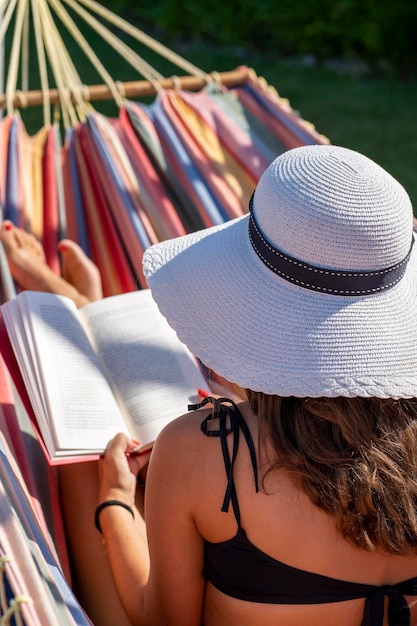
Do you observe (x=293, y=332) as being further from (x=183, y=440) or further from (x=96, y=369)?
(x=96, y=369)

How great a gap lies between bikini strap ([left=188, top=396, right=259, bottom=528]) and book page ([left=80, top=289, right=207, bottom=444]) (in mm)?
407

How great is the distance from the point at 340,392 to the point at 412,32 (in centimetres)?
438

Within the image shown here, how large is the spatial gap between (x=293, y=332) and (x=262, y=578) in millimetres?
321

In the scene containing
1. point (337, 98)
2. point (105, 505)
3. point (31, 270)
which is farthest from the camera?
point (337, 98)

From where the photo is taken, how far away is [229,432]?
107 cm

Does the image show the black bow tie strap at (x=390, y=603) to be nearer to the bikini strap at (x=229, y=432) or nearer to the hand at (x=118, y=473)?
the bikini strap at (x=229, y=432)

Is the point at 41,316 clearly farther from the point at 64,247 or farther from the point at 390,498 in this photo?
the point at 390,498

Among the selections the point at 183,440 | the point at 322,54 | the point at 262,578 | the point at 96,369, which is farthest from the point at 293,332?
the point at 322,54

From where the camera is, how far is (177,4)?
5.66m

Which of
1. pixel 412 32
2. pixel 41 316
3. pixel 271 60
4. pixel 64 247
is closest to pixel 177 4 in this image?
pixel 271 60

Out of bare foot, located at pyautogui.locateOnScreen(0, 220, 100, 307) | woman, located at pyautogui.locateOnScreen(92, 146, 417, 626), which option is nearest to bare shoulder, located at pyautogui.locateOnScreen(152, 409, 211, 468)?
woman, located at pyautogui.locateOnScreen(92, 146, 417, 626)

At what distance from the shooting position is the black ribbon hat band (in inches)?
41.1

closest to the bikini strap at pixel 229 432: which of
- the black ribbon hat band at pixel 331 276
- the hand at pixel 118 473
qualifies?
the black ribbon hat band at pixel 331 276

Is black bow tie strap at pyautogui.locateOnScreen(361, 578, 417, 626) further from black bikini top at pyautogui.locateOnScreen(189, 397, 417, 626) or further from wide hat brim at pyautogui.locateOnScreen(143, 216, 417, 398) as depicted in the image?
wide hat brim at pyautogui.locateOnScreen(143, 216, 417, 398)
